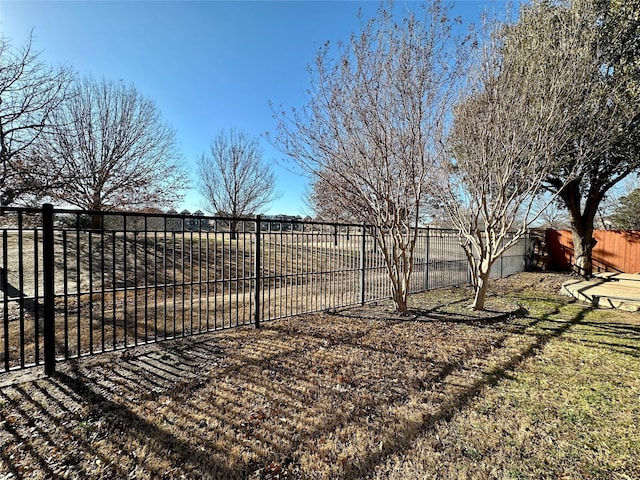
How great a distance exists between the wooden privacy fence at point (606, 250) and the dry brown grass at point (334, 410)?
10.3m

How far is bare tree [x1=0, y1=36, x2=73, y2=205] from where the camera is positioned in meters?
6.62

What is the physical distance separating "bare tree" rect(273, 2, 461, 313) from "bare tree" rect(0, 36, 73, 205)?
19.6 ft

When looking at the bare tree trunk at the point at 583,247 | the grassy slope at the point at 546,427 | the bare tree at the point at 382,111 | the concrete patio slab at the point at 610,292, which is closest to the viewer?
the grassy slope at the point at 546,427

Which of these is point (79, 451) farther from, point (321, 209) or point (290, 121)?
point (321, 209)

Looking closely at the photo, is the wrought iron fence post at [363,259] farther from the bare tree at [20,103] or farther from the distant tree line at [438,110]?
the bare tree at [20,103]

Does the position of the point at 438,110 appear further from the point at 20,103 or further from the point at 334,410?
the point at 20,103

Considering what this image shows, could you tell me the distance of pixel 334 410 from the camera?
8.43 ft

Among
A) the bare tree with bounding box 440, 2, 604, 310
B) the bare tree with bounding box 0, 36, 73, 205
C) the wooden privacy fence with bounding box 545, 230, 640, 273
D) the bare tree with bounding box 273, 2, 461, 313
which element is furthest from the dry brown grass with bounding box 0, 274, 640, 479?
the wooden privacy fence with bounding box 545, 230, 640, 273

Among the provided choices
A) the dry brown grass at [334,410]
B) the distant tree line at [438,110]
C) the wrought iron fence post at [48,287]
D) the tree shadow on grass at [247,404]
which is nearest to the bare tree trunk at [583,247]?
the distant tree line at [438,110]

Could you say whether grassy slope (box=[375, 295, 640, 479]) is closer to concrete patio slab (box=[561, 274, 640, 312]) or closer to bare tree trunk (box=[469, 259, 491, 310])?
bare tree trunk (box=[469, 259, 491, 310])

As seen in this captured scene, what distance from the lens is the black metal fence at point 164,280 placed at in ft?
10.1

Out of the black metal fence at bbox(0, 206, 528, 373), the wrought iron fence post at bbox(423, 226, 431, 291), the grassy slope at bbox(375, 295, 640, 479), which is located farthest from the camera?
the wrought iron fence post at bbox(423, 226, 431, 291)

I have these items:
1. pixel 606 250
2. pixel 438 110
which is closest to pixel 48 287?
pixel 438 110

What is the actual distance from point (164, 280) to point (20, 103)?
6198mm
